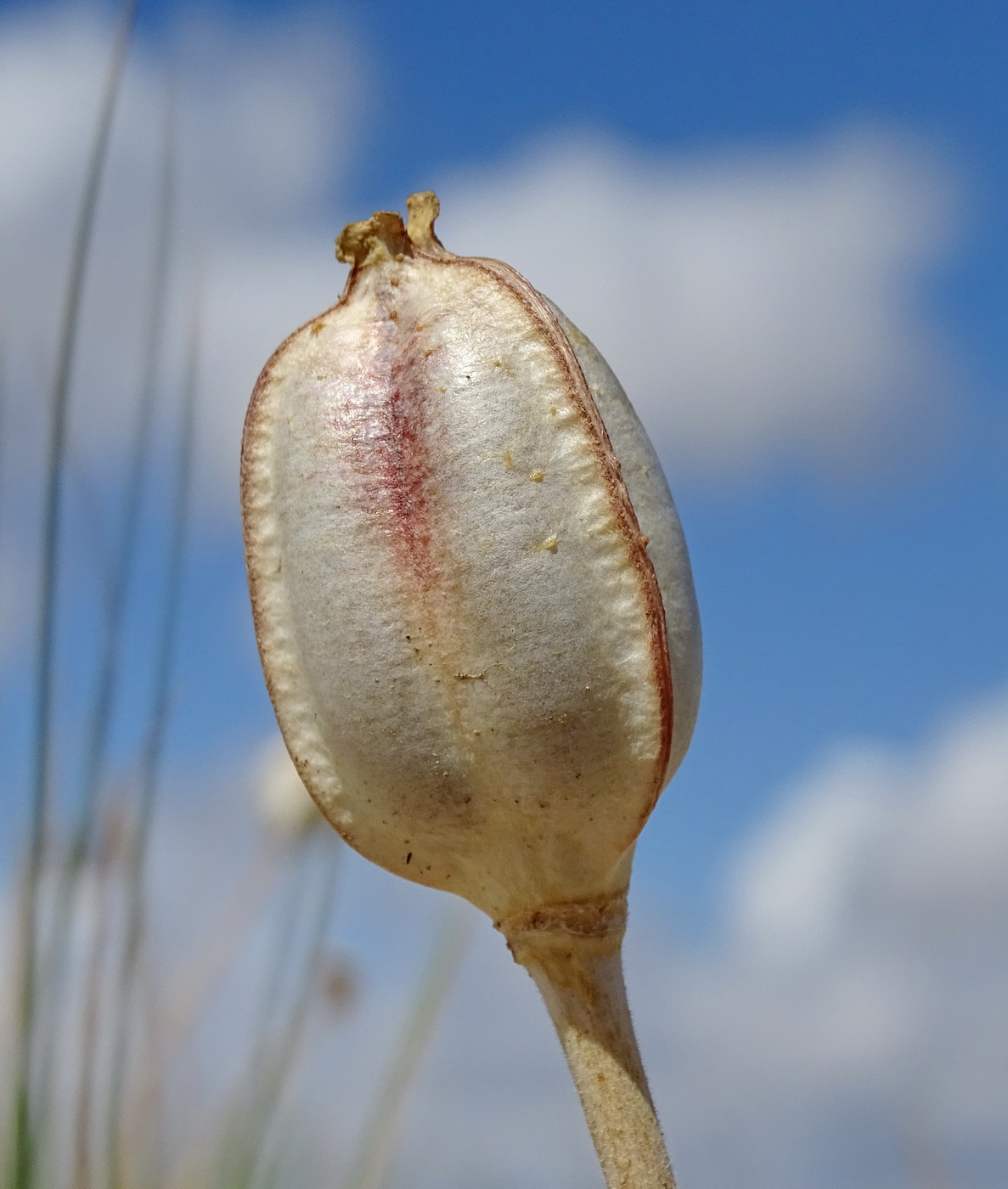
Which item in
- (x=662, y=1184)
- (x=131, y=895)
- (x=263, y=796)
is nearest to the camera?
(x=662, y=1184)

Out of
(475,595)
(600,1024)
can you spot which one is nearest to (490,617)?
(475,595)

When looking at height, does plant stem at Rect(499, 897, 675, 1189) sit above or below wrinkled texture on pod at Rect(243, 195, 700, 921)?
below

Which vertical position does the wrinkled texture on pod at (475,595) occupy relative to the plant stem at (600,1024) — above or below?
above

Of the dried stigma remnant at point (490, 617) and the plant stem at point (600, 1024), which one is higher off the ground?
the dried stigma remnant at point (490, 617)

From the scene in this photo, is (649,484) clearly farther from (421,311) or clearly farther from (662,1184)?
(662,1184)

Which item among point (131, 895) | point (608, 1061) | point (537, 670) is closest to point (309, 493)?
point (537, 670)
